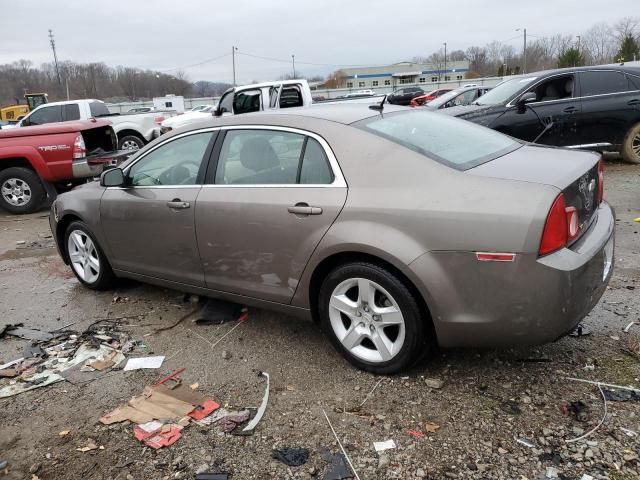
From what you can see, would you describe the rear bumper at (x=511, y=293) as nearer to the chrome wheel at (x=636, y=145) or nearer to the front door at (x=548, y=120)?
the front door at (x=548, y=120)

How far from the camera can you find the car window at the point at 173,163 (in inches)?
156

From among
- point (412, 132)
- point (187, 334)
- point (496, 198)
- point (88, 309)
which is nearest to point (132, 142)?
point (88, 309)

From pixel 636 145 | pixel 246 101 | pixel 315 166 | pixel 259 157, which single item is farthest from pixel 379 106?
pixel 246 101

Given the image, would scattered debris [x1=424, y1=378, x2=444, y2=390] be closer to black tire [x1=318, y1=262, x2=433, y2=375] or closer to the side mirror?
black tire [x1=318, y1=262, x2=433, y2=375]

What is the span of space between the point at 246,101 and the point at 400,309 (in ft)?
34.5

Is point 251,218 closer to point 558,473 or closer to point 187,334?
point 187,334

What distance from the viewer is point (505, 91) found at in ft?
30.0

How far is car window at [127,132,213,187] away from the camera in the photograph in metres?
3.96

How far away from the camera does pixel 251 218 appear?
11.4ft

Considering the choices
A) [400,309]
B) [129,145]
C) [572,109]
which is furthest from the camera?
[129,145]

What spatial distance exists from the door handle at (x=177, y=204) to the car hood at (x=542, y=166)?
6.78ft

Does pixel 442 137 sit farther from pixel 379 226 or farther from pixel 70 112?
pixel 70 112

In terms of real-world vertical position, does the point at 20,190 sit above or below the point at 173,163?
below

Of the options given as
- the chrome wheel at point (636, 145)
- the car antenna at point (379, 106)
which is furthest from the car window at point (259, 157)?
the chrome wheel at point (636, 145)
